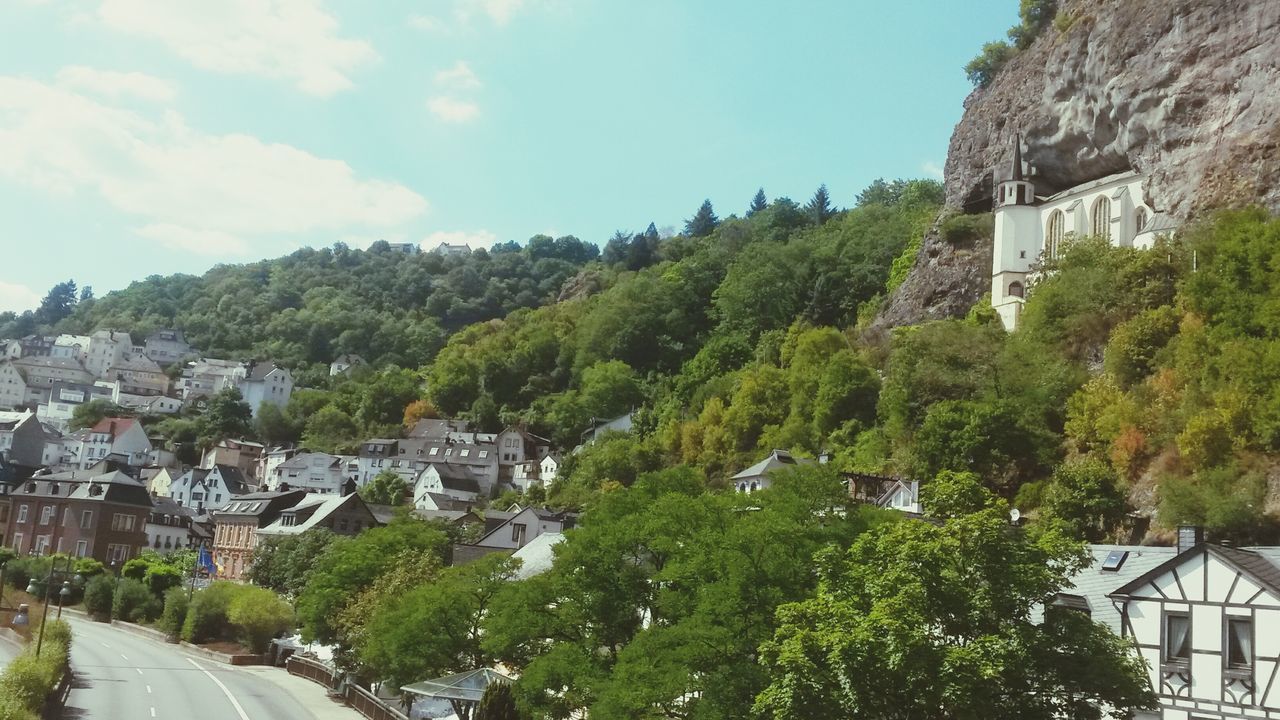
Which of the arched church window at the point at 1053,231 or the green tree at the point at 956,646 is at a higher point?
the arched church window at the point at 1053,231

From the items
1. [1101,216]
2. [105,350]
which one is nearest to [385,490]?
[1101,216]

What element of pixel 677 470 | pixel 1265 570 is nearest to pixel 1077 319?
pixel 677 470

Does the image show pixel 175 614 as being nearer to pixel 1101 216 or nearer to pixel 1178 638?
pixel 1178 638

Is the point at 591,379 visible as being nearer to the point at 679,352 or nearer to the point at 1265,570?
the point at 679,352

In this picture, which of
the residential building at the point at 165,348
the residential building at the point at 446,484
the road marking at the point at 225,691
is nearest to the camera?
the road marking at the point at 225,691

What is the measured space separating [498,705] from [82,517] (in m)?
59.7

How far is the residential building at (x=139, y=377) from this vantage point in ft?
530

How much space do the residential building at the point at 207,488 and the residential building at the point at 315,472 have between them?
12.3ft

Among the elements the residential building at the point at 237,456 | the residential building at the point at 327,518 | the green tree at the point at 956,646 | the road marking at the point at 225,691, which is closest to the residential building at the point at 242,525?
the residential building at the point at 327,518

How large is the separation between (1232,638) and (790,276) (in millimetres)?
72954

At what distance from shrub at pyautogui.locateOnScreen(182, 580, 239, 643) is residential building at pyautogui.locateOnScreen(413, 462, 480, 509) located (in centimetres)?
4120

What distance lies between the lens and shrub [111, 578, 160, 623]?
64.1 m

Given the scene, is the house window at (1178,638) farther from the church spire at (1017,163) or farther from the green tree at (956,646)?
the church spire at (1017,163)

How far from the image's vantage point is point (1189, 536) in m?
26.7
